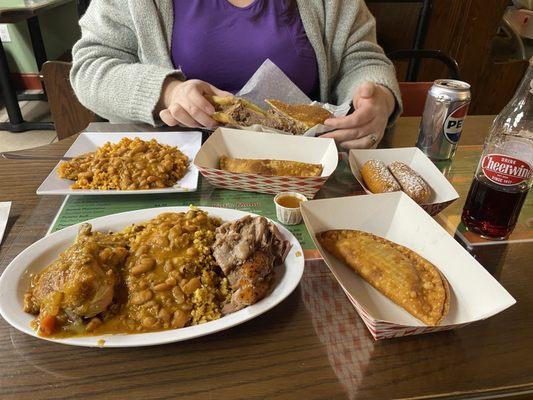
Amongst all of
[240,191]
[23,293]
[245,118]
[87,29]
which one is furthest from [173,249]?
[87,29]

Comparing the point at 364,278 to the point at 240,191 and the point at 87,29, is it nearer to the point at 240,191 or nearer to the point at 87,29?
the point at 240,191

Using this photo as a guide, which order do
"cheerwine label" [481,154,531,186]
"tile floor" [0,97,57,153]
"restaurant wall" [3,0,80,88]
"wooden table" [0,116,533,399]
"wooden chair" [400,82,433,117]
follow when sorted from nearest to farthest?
"wooden table" [0,116,533,399]
"cheerwine label" [481,154,531,186]
"wooden chair" [400,82,433,117]
"tile floor" [0,97,57,153]
"restaurant wall" [3,0,80,88]

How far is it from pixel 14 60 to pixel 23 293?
527 centimetres

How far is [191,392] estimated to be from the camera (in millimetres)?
675

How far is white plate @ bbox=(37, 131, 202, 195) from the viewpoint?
1.17m

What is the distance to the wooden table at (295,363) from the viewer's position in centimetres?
68

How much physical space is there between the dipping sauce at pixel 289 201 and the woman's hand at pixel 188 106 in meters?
0.51

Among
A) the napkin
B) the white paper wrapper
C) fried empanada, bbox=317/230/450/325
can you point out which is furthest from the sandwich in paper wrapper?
the napkin

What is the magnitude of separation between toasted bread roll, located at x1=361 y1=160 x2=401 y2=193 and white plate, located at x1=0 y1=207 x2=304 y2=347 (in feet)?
1.30

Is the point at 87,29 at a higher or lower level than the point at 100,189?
higher

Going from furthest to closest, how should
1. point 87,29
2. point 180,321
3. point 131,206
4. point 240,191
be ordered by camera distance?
1. point 87,29
2. point 240,191
3. point 131,206
4. point 180,321

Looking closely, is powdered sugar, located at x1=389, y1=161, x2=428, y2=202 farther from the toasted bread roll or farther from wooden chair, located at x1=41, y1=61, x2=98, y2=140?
wooden chair, located at x1=41, y1=61, x2=98, y2=140

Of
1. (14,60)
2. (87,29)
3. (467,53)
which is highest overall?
(87,29)

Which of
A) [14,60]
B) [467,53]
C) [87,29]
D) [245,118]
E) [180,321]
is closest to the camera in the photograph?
[180,321]
